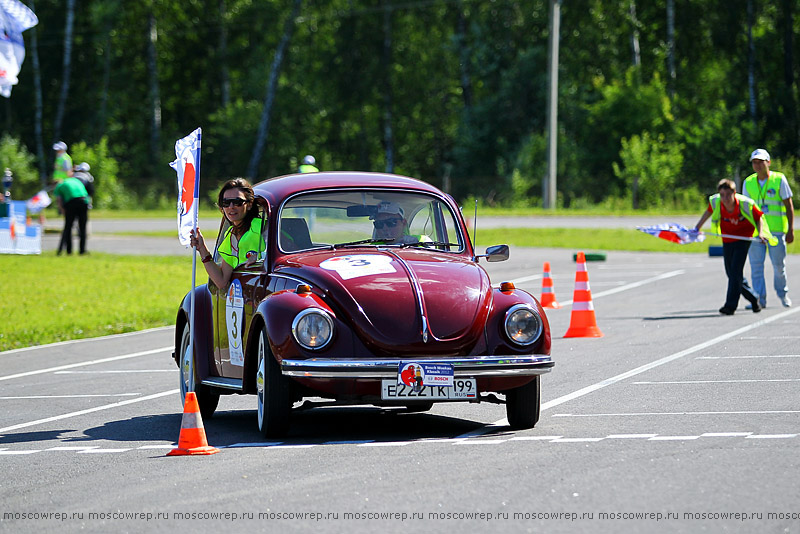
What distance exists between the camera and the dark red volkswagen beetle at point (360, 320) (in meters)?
8.81

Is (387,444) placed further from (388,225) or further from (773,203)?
(773,203)

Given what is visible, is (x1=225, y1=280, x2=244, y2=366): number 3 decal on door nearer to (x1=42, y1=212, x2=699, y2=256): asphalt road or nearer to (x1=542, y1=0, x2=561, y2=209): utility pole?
(x1=42, y1=212, x2=699, y2=256): asphalt road

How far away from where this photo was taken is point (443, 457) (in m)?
8.07

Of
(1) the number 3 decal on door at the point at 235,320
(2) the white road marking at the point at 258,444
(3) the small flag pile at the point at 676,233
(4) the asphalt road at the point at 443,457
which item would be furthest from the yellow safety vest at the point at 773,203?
(2) the white road marking at the point at 258,444

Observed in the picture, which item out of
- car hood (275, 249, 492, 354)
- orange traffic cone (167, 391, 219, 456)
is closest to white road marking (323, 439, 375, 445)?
car hood (275, 249, 492, 354)

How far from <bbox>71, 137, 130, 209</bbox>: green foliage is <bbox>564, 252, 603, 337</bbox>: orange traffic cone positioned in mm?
45342

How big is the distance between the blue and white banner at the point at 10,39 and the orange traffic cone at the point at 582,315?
778 centimetres

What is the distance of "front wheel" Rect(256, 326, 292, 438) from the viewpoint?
895cm

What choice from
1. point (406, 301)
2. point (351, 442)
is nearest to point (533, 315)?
point (406, 301)

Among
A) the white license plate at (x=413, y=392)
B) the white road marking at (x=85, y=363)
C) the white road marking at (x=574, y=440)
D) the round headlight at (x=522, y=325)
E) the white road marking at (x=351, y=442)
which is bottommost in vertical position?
the white road marking at (x=85, y=363)

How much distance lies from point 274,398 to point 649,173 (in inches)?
1822

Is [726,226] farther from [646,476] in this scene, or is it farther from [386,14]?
[386,14]

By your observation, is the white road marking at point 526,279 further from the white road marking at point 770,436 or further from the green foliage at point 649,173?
the green foliage at point 649,173

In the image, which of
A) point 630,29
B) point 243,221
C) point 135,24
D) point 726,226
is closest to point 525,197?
point 630,29
